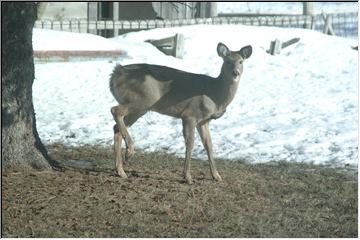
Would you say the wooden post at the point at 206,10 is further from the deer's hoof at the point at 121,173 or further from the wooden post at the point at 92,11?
the deer's hoof at the point at 121,173

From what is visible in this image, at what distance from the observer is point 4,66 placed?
8164 millimetres

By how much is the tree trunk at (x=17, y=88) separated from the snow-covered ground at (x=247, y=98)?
2064mm

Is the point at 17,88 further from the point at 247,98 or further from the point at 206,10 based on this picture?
the point at 206,10

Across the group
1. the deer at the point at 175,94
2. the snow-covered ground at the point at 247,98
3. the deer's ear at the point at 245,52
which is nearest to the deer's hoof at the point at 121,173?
the deer at the point at 175,94

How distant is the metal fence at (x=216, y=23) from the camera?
1908 centimetres

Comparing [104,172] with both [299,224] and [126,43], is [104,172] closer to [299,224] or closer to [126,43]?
[299,224]

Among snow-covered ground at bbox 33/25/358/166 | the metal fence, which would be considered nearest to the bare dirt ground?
snow-covered ground at bbox 33/25/358/166

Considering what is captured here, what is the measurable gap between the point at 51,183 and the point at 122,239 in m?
1.88

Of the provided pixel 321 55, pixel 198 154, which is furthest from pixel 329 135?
pixel 321 55

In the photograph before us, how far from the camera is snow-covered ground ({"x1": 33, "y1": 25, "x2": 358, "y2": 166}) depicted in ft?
34.1

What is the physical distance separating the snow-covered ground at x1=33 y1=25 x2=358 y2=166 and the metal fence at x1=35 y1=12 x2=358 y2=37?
590 mm

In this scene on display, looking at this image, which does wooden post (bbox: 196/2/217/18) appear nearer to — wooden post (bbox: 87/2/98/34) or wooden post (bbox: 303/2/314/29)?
wooden post (bbox: 303/2/314/29)

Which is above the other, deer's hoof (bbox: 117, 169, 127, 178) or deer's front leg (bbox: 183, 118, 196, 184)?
deer's front leg (bbox: 183, 118, 196, 184)

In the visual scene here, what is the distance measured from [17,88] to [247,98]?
6.48 meters
